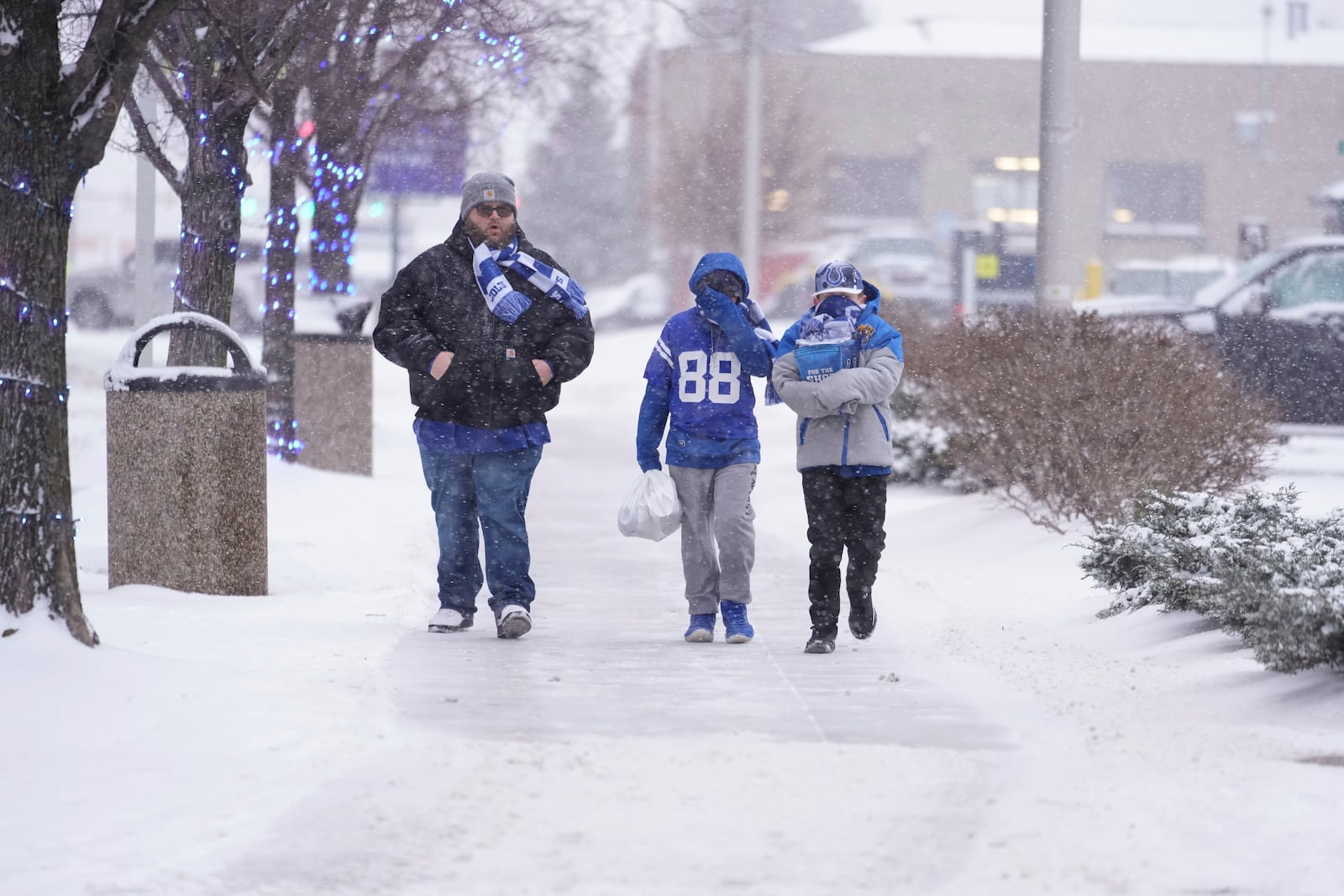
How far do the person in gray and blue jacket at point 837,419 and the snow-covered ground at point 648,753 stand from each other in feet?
1.37

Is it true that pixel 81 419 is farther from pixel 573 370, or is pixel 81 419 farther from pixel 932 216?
pixel 932 216

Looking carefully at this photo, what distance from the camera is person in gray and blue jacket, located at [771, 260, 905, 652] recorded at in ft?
24.7

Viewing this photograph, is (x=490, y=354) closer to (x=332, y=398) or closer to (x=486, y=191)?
(x=486, y=191)

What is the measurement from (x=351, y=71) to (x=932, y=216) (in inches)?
1842

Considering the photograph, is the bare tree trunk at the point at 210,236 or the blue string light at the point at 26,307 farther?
the bare tree trunk at the point at 210,236

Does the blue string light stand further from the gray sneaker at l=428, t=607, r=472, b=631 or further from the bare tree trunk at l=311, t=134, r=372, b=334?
the bare tree trunk at l=311, t=134, r=372, b=334

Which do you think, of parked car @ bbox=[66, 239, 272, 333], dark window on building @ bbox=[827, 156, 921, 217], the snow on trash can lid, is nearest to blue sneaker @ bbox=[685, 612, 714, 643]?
the snow on trash can lid

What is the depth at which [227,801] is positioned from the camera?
→ 196 inches

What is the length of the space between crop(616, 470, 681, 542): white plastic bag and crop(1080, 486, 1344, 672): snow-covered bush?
6.22 ft

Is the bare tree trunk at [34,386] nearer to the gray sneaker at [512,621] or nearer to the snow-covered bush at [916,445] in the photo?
the gray sneaker at [512,621]

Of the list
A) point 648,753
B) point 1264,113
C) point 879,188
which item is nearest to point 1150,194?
point 1264,113

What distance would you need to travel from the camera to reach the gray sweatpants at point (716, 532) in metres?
7.75

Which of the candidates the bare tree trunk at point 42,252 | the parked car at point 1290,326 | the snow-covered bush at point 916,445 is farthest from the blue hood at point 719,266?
the parked car at point 1290,326

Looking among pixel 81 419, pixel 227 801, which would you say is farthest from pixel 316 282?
pixel 227 801
